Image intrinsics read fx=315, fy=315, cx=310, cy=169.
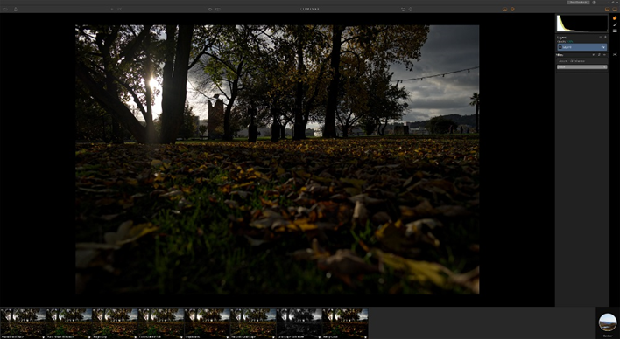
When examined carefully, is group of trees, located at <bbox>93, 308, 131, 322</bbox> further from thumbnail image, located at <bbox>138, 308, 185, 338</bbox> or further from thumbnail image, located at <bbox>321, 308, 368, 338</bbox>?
thumbnail image, located at <bbox>321, 308, 368, 338</bbox>

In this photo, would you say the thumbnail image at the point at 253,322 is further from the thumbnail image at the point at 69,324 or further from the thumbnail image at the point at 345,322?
the thumbnail image at the point at 69,324

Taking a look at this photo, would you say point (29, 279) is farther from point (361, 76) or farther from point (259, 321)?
point (361, 76)

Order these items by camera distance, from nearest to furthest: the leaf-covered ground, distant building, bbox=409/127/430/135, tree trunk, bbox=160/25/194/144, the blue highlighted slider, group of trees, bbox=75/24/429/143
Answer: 1. the leaf-covered ground
2. the blue highlighted slider
3. group of trees, bbox=75/24/429/143
4. tree trunk, bbox=160/25/194/144
5. distant building, bbox=409/127/430/135

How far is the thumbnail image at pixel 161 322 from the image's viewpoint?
1425 mm

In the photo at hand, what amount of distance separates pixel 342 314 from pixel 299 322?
20 centimetres

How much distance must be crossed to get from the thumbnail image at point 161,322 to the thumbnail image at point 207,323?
0.03m

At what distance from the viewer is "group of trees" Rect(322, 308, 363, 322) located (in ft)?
4.58

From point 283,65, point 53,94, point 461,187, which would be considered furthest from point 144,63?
point 461,187

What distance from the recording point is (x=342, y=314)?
1.41m

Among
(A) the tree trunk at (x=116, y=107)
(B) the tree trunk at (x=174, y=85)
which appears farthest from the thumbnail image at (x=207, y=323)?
(A) the tree trunk at (x=116, y=107)

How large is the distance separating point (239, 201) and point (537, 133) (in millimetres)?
1932

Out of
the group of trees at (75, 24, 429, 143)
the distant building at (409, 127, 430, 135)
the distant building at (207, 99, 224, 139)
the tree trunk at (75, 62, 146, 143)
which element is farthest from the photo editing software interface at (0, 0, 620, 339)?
the distant building at (207, 99, 224, 139)

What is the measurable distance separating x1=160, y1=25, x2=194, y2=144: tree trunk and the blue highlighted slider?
7.07 m

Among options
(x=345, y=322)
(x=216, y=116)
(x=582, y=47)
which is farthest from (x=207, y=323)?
(x=216, y=116)
